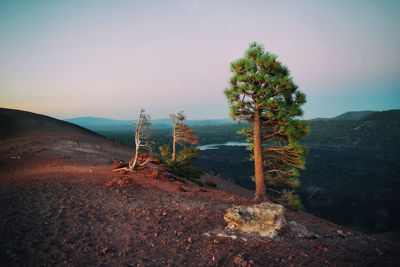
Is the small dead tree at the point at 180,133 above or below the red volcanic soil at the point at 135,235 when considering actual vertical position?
above

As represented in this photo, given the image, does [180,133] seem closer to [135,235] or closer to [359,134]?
[135,235]

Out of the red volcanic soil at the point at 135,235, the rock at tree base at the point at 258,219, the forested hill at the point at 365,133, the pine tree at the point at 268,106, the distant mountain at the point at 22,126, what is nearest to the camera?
the red volcanic soil at the point at 135,235

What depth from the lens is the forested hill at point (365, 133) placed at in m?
79.3

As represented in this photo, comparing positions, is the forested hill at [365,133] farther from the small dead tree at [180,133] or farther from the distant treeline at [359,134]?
the small dead tree at [180,133]

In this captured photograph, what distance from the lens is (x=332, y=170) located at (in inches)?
1766

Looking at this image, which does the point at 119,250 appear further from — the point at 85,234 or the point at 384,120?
the point at 384,120

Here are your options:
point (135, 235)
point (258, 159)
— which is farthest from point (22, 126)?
point (258, 159)

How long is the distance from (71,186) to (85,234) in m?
4.44

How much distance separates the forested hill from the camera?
260 ft

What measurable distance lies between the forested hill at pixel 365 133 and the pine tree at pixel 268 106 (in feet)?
298

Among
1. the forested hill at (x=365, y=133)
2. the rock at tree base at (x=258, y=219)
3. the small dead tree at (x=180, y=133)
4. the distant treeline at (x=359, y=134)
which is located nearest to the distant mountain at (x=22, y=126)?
the small dead tree at (x=180, y=133)

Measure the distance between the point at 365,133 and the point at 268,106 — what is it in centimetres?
10957

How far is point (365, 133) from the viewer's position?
88.2 m

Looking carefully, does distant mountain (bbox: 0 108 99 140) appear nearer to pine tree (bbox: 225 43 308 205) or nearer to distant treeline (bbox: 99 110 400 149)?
pine tree (bbox: 225 43 308 205)
